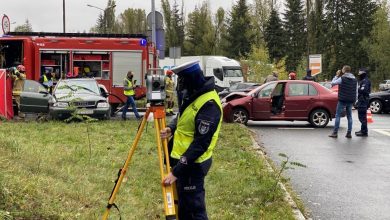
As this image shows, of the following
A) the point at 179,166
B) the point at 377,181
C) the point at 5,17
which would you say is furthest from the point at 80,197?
the point at 5,17

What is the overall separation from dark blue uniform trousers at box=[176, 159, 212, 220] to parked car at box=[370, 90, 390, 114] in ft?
68.3

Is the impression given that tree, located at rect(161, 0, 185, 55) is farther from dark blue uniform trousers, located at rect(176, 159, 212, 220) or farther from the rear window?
dark blue uniform trousers, located at rect(176, 159, 212, 220)

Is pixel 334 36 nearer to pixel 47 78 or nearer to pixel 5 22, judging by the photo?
pixel 47 78

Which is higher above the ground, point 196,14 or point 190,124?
point 196,14

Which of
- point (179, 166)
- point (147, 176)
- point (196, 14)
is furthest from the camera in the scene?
point (196, 14)

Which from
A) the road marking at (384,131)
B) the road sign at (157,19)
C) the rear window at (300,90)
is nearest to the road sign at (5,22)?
the road sign at (157,19)

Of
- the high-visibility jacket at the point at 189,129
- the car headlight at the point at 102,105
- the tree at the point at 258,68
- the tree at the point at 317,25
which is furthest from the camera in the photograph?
the tree at the point at 317,25

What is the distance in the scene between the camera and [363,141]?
42.7ft

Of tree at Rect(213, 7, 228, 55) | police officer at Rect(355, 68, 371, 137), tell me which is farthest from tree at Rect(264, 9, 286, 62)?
Answer: police officer at Rect(355, 68, 371, 137)

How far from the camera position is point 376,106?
23.5 metres

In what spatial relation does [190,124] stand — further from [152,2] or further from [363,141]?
[152,2]

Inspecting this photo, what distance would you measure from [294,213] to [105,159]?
391cm

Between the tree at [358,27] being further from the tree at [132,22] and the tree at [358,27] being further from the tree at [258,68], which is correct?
the tree at [132,22]

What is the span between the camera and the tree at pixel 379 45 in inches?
2406
